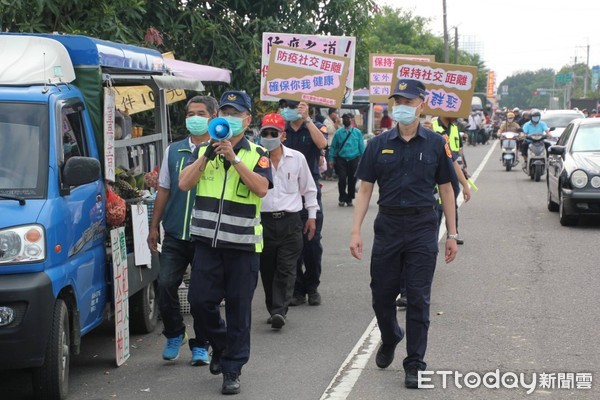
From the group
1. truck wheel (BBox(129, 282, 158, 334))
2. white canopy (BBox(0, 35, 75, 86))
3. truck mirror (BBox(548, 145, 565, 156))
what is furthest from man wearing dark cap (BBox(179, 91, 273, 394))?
truck mirror (BBox(548, 145, 565, 156))

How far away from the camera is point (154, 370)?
7.75 m

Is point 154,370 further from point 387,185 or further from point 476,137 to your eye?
point 476,137

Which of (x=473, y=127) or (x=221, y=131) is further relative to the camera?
(x=473, y=127)

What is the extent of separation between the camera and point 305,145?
413 inches

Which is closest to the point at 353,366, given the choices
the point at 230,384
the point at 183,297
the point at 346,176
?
the point at 230,384

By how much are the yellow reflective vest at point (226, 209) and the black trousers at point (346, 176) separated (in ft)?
44.5

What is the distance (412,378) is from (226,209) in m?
1.64

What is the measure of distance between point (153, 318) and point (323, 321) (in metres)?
1.49

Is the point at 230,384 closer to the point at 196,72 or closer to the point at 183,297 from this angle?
the point at 183,297

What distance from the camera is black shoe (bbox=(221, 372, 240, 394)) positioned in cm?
696

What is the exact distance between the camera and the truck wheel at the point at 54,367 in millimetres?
6520

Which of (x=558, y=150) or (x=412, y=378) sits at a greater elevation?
(x=558, y=150)

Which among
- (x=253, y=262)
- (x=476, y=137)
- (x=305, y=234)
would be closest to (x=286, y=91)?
(x=305, y=234)

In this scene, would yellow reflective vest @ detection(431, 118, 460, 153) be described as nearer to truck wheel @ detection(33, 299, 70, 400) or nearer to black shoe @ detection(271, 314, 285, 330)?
black shoe @ detection(271, 314, 285, 330)
